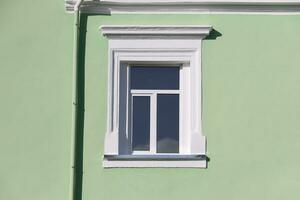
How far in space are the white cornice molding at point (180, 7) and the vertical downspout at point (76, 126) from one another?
30 centimetres

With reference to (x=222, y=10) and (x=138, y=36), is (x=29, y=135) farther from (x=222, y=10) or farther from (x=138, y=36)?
(x=222, y=10)

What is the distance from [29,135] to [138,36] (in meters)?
2.13

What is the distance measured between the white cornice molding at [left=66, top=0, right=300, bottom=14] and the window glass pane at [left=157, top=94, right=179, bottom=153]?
1293 millimetres

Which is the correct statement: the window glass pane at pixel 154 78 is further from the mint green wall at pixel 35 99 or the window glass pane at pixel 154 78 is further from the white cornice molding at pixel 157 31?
the mint green wall at pixel 35 99

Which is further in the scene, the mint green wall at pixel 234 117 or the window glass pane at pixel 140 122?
the window glass pane at pixel 140 122

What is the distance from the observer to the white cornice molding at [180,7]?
1154cm

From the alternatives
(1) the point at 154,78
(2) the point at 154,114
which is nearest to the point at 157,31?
(1) the point at 154,78

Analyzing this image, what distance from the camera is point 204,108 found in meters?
11.3

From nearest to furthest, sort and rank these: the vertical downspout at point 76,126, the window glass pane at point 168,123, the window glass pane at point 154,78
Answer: the vertical downspout at point 76,126 < the window glass pane at point 168,123 < the window glass pane at point 154,78

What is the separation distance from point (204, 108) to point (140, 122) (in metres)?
0.97

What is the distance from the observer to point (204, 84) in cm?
1136

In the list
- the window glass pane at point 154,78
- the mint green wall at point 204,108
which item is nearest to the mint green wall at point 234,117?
the mint green wall at point 204,108

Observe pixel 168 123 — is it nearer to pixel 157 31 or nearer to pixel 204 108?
pixel 204 108

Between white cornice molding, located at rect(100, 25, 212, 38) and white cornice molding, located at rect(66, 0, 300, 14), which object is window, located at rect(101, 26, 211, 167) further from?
white cornice molding, located at rect(66, 0, 300, 14)
